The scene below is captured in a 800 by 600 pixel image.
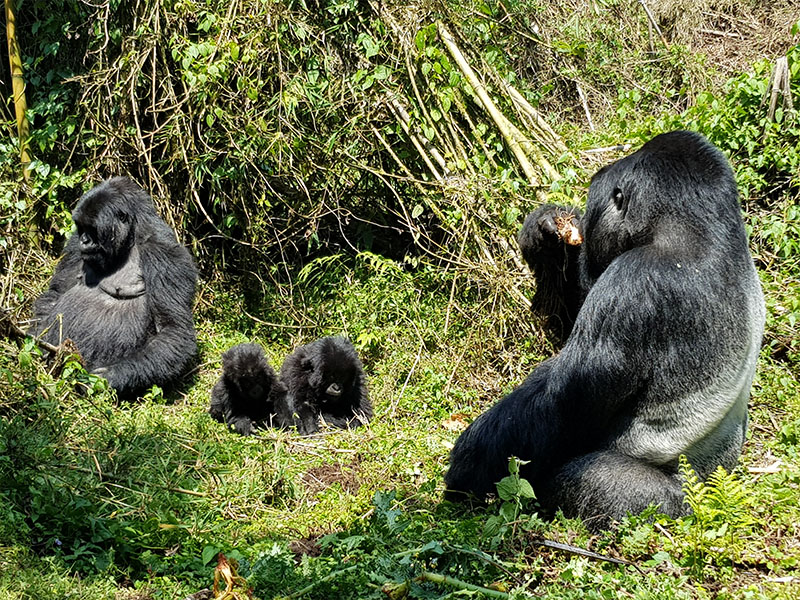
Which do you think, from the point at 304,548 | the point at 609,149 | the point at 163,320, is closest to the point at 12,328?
the point at 163,320

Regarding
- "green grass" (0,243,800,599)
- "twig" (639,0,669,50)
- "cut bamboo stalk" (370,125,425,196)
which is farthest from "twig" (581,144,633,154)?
"twig" (639,0,669,50)

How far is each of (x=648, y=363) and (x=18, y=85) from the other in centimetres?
503

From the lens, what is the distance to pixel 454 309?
18.5 feet

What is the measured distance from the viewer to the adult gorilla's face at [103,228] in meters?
5.52

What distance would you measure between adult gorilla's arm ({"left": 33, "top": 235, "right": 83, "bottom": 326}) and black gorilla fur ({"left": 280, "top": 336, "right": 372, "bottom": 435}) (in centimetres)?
170

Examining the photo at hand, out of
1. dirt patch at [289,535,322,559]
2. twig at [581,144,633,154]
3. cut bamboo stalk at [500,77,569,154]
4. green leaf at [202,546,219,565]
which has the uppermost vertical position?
cut bamboo stalk at [500,77,569,154]

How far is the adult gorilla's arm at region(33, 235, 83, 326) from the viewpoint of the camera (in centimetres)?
586

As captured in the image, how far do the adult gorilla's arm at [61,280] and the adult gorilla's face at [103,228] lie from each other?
0.23 m

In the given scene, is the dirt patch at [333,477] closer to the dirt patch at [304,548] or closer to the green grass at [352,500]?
the green grass at [352,500]

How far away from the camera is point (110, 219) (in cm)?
554

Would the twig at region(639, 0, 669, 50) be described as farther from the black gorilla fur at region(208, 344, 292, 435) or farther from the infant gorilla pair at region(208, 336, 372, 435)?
the black gorilla fur at region(208, 344, 292, 435)

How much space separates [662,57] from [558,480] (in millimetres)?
5902

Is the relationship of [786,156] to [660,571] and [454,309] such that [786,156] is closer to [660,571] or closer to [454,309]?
[454,309]

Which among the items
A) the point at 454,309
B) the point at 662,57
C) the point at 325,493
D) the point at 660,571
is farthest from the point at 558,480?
the point at 662,57
